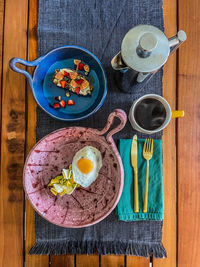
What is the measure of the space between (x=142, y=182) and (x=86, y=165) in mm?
186

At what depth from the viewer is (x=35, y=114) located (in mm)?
769

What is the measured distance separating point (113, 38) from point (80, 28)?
111mm

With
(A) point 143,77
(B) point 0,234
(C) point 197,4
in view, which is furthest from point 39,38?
(B) point 0,234

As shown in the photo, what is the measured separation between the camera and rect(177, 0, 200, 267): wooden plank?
76cm

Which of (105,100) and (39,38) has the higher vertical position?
(39,38)

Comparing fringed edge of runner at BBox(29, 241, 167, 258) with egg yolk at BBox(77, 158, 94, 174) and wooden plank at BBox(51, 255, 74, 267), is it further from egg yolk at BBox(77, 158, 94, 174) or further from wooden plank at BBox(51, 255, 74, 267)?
egg yolk at BBox(77, 158, 94, 174)

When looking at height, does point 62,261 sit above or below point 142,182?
below

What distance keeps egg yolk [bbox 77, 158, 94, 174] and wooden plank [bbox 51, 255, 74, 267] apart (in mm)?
291

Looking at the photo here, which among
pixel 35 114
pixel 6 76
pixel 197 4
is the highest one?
pixel 197 4

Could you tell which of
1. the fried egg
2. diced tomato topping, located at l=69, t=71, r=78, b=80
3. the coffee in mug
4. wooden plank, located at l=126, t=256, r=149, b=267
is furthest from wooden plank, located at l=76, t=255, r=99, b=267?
diced tomato topping, located at l=69, t=71, r=78, b=80

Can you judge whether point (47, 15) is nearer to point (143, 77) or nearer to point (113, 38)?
point (113, 38)

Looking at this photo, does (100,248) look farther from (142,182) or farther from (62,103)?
(62,103)

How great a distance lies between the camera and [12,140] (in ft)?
2.53

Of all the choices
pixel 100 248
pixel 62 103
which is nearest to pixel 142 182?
pixel 100 248
